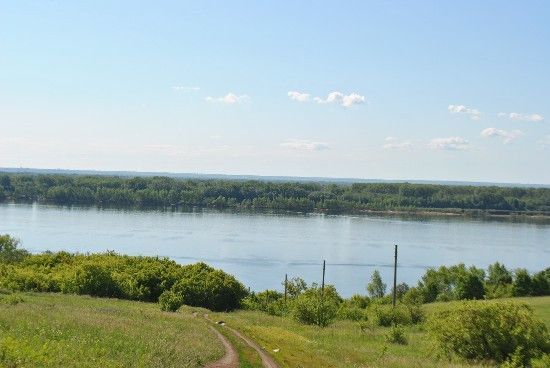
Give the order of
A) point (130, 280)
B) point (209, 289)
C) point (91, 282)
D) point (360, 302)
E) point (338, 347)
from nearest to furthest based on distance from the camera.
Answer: point (338, 347) < point (91, 282) < point (130, 280) < point (209, 289) < point (360, 302)

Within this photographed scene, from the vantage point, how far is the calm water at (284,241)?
84.8 metres

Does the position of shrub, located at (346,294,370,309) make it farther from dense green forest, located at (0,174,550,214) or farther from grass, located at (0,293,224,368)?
dense green forest, located at (0,174,550,214)

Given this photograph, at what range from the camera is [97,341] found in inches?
698

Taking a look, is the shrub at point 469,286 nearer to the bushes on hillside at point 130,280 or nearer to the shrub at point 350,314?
the shrub at point 350,314

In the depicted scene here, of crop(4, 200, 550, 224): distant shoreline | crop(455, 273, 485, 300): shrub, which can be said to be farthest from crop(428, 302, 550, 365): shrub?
crop(4, 200, 550, 224): distant shoreline

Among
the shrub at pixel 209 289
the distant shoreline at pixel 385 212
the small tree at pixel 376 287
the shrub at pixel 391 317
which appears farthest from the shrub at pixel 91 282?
the distant shoreline at pixel 385 212

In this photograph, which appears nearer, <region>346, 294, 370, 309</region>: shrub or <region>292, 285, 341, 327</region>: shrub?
<region>292, 285, 341, 327</region>: shrub

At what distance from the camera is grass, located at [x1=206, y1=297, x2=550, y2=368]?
23.8m

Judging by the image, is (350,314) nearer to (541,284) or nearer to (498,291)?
(498,291)

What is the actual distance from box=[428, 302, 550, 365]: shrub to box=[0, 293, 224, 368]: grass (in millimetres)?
12101

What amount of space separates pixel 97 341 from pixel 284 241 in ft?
298

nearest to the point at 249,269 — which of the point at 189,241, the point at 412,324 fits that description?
the point at 189,241

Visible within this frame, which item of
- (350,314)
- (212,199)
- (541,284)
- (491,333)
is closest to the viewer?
(491,333)

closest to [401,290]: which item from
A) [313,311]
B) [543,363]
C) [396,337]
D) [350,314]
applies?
[350,314]
